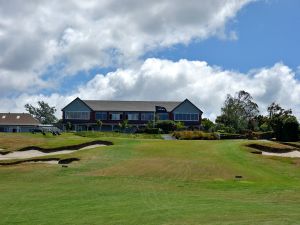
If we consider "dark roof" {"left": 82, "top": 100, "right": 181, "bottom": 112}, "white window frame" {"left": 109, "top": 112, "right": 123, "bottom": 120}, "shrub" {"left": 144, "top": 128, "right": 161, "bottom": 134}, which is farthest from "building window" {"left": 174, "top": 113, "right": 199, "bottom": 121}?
"shrub" {"left": 144, "top": 128, "right": 161, "bottom": 134}

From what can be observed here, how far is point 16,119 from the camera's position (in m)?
120

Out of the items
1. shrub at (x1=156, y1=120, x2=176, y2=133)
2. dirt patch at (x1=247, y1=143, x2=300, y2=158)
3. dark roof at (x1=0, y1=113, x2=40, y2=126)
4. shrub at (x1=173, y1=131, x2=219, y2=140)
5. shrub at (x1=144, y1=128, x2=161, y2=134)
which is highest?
dark roof at (x1=0, y1=113, x2=40, y2=126)

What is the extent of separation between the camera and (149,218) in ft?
48.1

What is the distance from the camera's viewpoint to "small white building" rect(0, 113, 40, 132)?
387 feet

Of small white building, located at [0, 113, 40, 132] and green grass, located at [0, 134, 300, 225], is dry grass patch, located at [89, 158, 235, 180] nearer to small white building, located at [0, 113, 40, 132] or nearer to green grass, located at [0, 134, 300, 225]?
green grass, located at [0, 134, 300, 225]

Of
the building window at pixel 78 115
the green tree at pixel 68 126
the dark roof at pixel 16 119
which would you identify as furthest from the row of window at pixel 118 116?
the dark roof at pixel 16 119

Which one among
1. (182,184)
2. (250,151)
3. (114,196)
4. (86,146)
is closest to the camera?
(114,196)

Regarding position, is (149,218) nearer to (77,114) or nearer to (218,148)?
(218,148)

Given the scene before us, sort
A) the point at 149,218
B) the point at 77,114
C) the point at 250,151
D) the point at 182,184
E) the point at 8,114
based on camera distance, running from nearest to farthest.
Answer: the point at 149,218 → the point at 182,184 → the point at 250,151 → the point at 77,114 → the point at 8,114

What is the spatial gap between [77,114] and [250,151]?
6668 centimetres

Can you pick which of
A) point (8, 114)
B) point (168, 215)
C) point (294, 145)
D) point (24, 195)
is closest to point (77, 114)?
point (8, 114)

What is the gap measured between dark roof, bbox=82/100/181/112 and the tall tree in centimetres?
1332

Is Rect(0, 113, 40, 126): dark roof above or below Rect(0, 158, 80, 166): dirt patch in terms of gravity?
above

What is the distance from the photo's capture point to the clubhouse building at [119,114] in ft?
361
